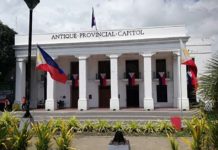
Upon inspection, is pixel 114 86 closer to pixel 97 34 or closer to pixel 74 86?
pixel 97 34

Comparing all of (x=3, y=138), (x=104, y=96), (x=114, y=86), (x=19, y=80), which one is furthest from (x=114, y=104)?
(x=3, y=138)

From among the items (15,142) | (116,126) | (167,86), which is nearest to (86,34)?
(167,86)

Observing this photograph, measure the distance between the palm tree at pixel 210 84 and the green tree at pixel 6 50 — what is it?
26377 mm

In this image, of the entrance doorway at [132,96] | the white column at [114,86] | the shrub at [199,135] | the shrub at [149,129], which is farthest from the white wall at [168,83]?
the shrub at [199,135]

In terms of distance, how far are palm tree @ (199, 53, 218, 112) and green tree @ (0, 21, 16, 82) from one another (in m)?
26.4

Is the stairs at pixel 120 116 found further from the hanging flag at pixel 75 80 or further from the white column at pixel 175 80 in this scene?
the hanging flag at pixel 75 80

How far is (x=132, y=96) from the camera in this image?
32.0m

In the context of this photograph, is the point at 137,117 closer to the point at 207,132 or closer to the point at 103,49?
the point at 103,49

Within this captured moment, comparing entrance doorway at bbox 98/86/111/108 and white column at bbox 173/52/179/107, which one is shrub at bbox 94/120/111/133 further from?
entrance doorway at bbox 98/86/111/108

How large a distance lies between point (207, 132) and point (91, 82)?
25818mm

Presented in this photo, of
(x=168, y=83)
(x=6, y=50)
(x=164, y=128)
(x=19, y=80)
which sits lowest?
(x=164, y=128)

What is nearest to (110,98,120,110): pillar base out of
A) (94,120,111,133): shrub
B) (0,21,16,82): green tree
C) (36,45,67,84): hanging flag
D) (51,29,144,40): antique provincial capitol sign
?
(51,29,144,40): antique provincial capitol sign

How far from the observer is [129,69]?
32219 millimetres

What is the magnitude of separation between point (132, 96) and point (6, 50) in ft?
45.5
